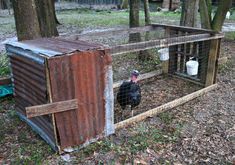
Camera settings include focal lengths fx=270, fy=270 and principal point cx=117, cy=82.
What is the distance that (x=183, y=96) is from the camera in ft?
16.0

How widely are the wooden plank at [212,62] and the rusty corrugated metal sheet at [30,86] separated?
3.28 meters

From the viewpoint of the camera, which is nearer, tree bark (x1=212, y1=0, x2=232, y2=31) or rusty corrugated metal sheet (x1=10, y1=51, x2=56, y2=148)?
rusty corrugated metal sheet (x1=10, y1=51, x2=56, y2=148)

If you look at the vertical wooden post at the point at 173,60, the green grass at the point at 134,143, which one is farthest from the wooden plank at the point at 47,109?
the vertical wooden post at the point at 173,60

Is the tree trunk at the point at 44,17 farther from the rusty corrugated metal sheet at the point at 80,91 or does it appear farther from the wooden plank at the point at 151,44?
the rusty corrugated metal sheet at the point at 80,91

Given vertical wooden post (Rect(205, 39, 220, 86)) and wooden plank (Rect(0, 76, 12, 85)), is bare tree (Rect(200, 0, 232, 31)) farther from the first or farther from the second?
wooden plank (Rect(0, 76, 12, 85))

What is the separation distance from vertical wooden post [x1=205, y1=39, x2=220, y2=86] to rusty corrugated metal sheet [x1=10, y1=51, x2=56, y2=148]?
328 cm

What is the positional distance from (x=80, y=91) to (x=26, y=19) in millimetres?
1970

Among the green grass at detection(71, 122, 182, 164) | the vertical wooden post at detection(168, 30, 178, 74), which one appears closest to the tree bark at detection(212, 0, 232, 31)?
the vertical wooden post at detection(168, 30, 178, 74)

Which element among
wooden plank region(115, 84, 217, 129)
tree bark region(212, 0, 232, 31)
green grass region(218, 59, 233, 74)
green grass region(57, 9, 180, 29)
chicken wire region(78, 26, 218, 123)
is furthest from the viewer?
green grass region(57, 9, 180, 29)

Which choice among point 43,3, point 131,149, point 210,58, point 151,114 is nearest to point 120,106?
point 151,114

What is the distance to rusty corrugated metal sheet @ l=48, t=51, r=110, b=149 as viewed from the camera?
2932 mm

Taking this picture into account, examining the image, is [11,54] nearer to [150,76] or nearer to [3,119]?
[3,119]

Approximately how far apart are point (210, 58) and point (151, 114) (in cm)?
178

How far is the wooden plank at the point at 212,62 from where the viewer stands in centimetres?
493
